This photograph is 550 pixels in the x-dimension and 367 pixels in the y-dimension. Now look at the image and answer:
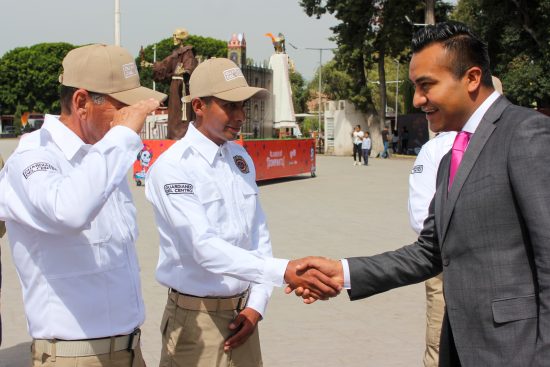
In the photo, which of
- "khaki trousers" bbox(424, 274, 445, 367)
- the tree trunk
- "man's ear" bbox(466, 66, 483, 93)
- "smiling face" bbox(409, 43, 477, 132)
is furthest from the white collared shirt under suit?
the tree trunk

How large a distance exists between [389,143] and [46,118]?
41533 millimetres

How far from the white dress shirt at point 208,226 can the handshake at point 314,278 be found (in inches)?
2.4

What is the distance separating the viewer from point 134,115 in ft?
8.70

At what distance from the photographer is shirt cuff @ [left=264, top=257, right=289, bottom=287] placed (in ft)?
10.5

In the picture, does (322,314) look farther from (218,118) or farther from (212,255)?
(212,255)

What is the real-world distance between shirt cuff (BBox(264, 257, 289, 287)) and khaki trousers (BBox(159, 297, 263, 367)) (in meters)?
0.27

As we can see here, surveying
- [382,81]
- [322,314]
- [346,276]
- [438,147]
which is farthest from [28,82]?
[346,276]

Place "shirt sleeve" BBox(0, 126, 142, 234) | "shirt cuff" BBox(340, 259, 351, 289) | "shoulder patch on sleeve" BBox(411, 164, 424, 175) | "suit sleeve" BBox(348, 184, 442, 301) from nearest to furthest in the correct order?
"shirt sleeve" BBox(0, 126, 142, 234) → "suit sleeve" BBox(348, 184, 442, 301) → "shirt cuff" BBox(340, 259, 351, 289) → "shoulder patch on sleeve" BBox(411, 164, 424, 175)

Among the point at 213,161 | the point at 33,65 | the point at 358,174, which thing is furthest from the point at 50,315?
the point at 33,65

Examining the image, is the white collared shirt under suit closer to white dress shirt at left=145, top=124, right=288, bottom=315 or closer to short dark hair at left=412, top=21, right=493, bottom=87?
white dress shirt at left=145, top=124, right=288, bottom=315

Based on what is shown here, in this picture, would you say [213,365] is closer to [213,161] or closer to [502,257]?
[213,161]

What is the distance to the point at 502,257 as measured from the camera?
2.36 metres

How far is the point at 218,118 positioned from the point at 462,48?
53.1 inches

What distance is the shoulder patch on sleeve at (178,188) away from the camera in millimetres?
3201
